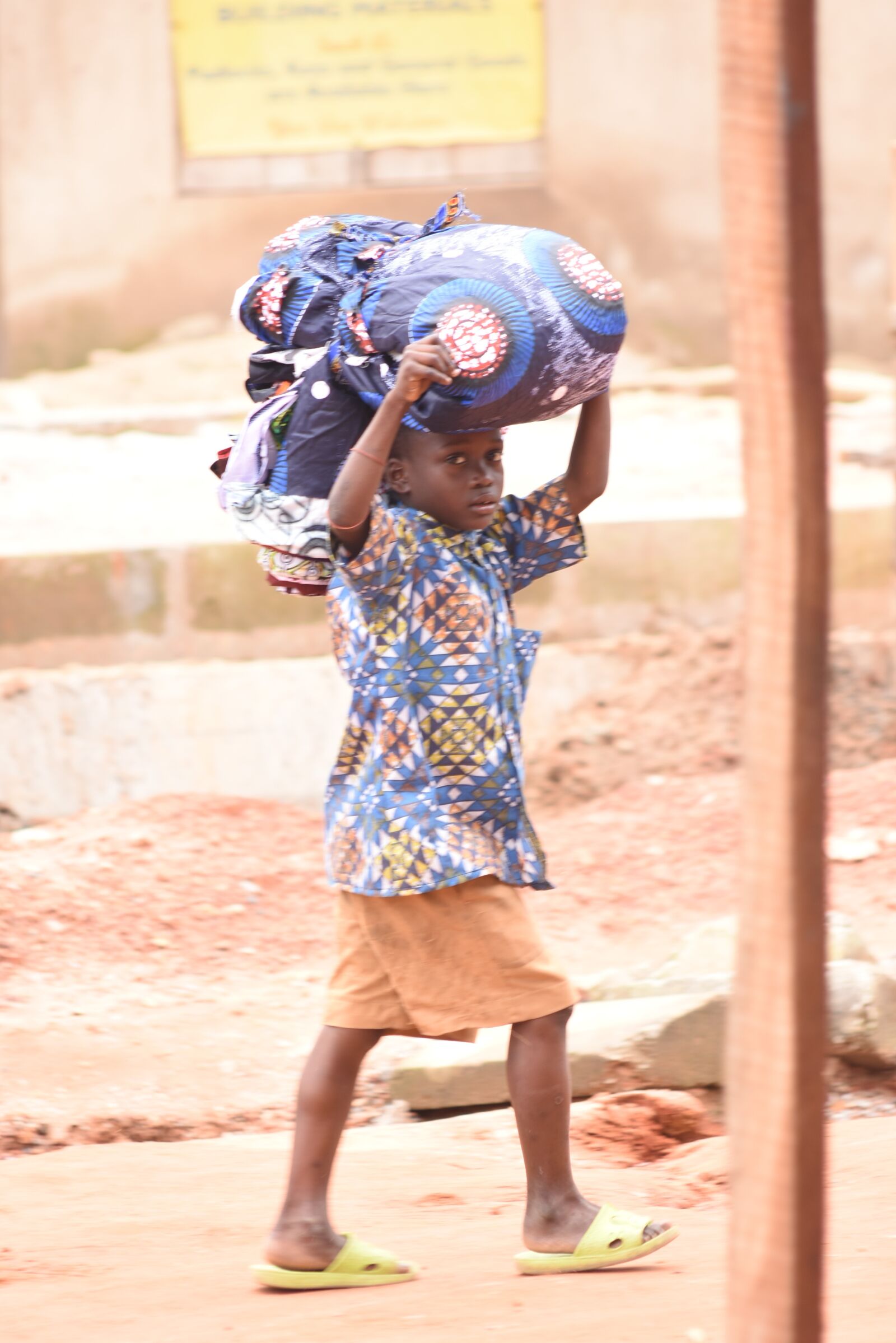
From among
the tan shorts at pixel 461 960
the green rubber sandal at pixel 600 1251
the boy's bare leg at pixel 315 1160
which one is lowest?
the green rubber sandal at pixel 600 1251

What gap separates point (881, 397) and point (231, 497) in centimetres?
791

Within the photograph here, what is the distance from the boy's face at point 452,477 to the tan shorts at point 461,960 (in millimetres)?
580

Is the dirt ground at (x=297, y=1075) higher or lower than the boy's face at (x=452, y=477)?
lower

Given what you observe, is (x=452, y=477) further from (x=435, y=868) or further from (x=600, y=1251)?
(x=600, y=1251)

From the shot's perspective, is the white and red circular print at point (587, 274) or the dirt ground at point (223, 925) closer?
the white and red circular print at point (587, 274)

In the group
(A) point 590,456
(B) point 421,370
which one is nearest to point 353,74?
(A) point 590,456

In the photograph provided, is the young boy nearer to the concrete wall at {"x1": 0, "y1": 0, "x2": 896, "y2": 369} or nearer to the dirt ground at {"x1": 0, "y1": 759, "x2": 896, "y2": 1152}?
the dirt ground at {"x1": 0, "y1": 759, "x2": 896, "y2": 1152}

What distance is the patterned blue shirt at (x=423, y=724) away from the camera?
102 inches

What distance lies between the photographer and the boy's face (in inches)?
104

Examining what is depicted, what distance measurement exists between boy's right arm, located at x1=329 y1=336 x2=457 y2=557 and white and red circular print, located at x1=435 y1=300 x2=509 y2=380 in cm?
4

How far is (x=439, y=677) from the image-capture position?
2.62 metres

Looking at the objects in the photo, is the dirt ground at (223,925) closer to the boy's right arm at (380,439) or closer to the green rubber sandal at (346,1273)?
the green rubber sandal at (346,1273)

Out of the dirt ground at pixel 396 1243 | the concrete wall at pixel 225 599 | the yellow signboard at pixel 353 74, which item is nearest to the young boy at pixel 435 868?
the dirt ground at pixel 396 1243

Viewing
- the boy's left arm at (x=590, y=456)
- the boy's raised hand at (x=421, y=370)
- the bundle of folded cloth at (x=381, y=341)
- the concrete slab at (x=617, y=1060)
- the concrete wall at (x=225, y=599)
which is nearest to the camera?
the boy's raised hand at (x=421, y=370)
